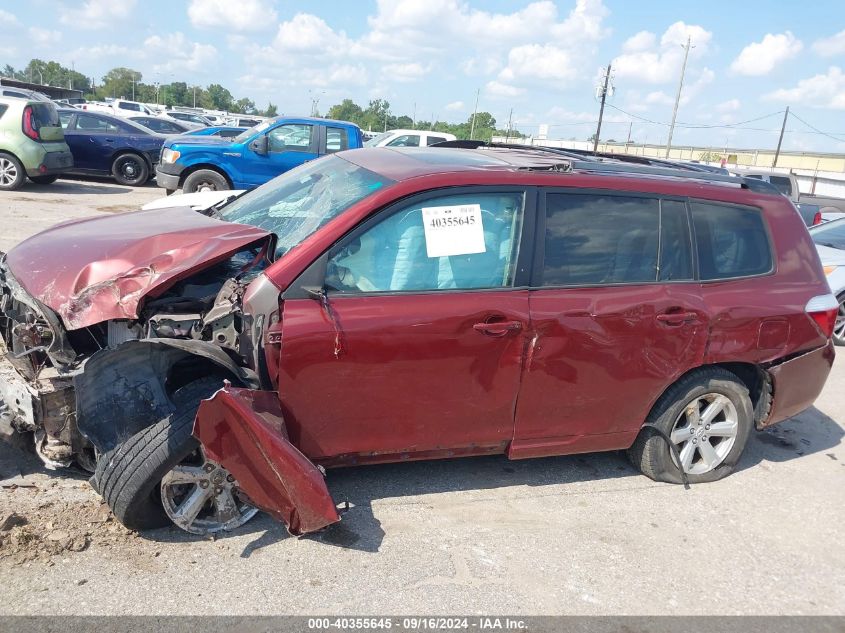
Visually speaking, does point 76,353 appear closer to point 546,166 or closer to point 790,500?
point 546,166

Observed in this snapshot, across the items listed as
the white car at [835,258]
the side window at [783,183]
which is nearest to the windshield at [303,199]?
the white car at [835,258]

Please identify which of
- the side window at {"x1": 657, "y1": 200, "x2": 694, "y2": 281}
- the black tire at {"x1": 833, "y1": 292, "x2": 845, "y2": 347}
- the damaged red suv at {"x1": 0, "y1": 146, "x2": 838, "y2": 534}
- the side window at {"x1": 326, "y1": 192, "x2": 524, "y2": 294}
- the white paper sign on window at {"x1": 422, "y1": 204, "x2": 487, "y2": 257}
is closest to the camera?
the damaged red suv at {"x1": 0, "y1": 146, "x2": 838, "y2": 534}

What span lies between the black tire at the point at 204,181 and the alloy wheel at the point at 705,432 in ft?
31.8

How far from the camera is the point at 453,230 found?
351cm

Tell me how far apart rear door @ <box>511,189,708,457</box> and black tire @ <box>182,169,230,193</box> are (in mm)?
9428

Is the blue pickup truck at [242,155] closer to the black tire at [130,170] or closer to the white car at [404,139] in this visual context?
the white car at [404,139]

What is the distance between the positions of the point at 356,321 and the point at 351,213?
55cm

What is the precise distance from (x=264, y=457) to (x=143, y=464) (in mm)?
544

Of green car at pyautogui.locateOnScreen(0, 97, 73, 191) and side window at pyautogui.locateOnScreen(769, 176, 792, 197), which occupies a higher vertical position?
side window at pyautogui.locateOnScreen(769, 176, 792, 197)

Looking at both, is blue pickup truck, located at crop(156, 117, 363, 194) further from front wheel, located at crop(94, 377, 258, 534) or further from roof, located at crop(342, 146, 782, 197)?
front wheel, located at crop(94, 377, 258, 534)

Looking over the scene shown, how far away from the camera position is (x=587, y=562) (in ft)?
11.3

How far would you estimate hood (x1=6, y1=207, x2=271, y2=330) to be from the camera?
127 inches

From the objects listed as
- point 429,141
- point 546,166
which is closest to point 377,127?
point 429,141

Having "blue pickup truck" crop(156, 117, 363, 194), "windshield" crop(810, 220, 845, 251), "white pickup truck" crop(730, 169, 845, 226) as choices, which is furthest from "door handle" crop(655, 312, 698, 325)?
"blue pickup truck" crop(156, 117, 363, 194)
